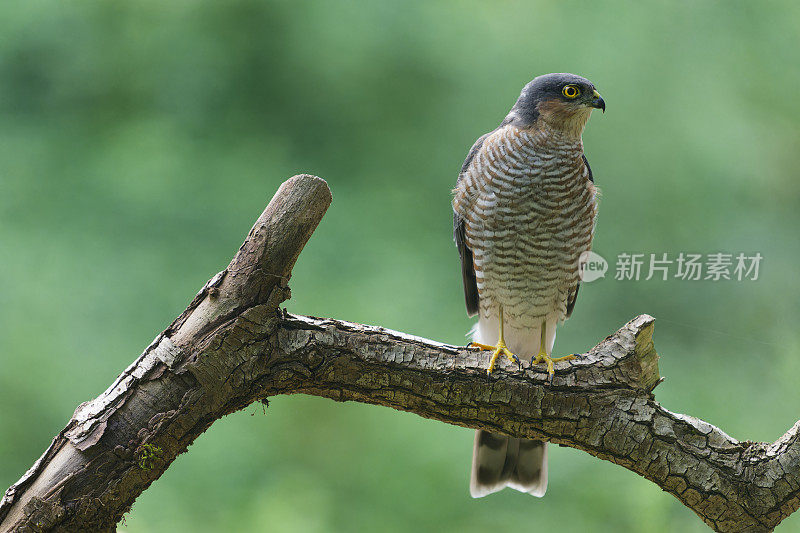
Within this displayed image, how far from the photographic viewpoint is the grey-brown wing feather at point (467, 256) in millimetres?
2682

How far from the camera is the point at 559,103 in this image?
2.45 metres

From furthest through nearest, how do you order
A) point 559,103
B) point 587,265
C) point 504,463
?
point 587,265 → point 504,463 → point 559,103

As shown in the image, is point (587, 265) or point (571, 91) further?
point (587, 265)

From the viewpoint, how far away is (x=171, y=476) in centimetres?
393

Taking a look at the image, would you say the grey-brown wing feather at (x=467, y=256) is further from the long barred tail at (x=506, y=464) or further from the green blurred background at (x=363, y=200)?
the green blurred background at (x=363, y=200)

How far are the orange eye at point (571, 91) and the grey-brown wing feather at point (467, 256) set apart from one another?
1.16ft

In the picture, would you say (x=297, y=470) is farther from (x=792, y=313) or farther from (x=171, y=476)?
(x=792, y=313)

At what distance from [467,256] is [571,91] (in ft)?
2.35

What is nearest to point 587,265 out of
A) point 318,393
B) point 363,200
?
point 318,393

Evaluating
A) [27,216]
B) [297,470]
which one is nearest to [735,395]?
[297,470]

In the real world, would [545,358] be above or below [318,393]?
above

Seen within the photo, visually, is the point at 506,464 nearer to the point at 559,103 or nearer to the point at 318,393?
the point at 318,393

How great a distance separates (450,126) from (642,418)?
2.63 meters

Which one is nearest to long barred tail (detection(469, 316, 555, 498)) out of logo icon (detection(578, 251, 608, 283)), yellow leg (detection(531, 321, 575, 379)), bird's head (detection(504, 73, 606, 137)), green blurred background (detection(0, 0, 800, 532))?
yellow leg (detection(531, 321, 575, 379))
